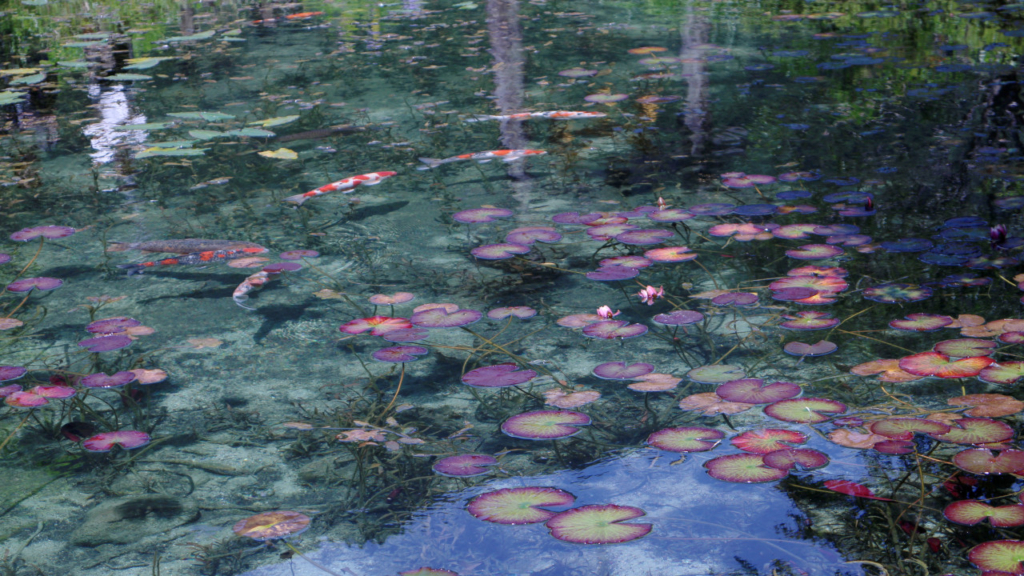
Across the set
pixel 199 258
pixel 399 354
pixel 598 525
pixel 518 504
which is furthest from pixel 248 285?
pixel 598 525

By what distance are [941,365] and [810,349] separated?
0.27 metres

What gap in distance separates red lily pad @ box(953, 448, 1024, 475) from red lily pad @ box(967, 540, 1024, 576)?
0.18m

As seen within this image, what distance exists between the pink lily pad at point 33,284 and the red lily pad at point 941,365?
2.41 metres

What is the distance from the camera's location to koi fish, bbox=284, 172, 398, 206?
125 inches

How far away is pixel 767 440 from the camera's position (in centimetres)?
153

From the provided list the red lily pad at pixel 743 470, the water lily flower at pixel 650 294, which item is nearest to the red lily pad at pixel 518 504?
the red lily pad at pixel 743 470

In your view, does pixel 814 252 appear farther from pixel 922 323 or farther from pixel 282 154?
pixel 282 154

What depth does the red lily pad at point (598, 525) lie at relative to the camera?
1.29 m

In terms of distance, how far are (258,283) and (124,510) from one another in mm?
1038

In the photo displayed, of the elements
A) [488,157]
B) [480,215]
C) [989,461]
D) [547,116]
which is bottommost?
[989,461]

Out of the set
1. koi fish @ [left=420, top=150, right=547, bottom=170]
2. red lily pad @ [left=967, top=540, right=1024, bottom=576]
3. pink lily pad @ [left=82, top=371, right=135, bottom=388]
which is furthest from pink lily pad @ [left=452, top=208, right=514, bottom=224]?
red lily pad @ [left=967, top=540, right=1024, bottom=576]

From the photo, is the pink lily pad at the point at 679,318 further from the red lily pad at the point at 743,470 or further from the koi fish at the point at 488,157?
the koi fish at the point at 488,157

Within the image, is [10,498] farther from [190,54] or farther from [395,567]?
[190,54]

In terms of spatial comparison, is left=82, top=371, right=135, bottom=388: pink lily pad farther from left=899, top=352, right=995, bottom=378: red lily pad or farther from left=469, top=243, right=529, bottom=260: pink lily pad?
left=899, top=352, right=995, bottom=378: red lily pad
